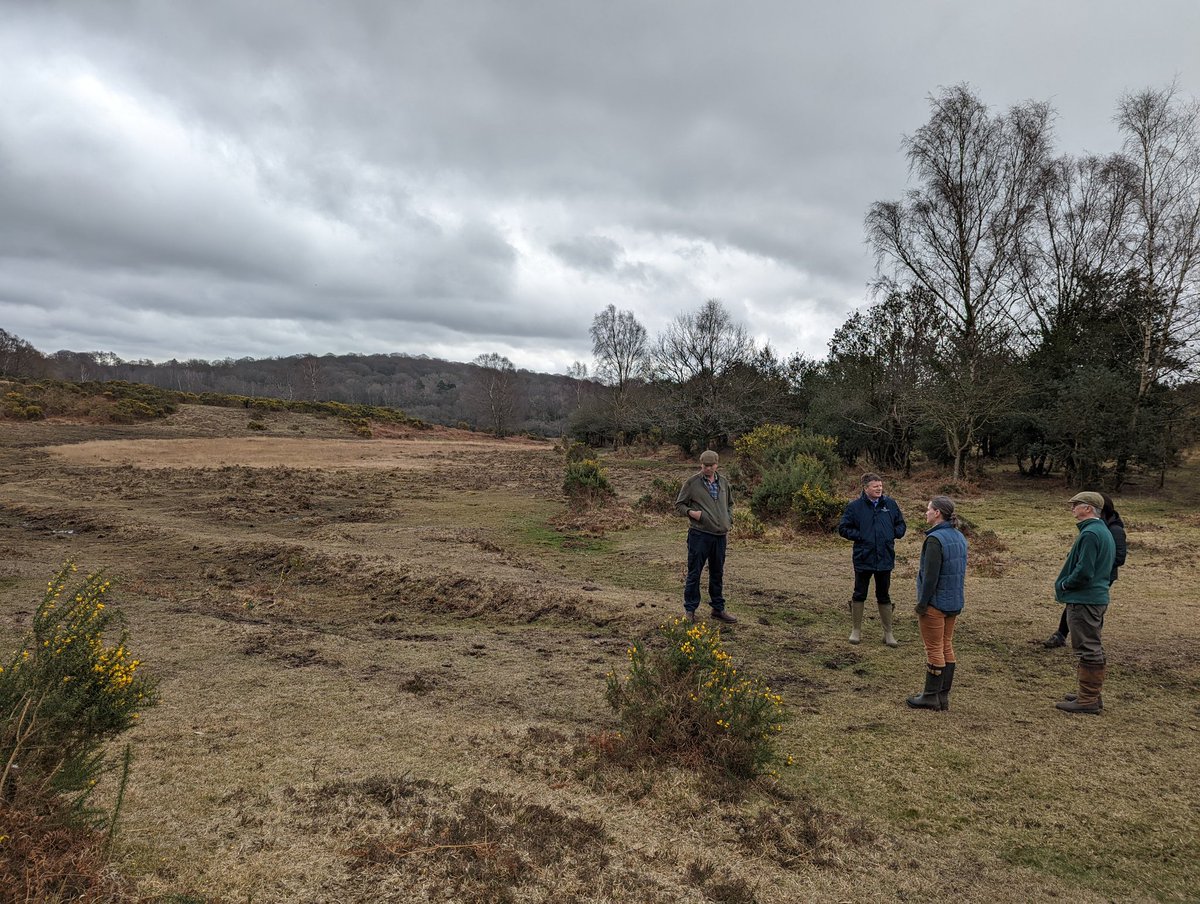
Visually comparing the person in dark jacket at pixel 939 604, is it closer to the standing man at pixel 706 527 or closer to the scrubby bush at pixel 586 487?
the standing man at pixel 706 527

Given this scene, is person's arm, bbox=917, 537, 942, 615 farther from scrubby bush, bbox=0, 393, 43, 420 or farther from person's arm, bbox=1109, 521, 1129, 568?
scrubby bush, bbox=0, 393, 43, 420

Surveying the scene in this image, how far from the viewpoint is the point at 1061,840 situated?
11.0 ft

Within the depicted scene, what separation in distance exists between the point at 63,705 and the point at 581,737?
285 centimetres

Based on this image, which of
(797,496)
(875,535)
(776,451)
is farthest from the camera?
(776,451)

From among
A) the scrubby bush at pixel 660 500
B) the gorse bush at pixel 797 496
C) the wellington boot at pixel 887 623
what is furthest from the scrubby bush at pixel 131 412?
the wellington boot at pixel 887 623

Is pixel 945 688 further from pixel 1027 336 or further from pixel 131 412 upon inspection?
pixel 131 412

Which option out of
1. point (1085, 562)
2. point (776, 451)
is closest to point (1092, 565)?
point (1085, 562)

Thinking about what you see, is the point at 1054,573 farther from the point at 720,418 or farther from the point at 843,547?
the point at 720,418

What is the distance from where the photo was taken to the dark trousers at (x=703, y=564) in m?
6.98

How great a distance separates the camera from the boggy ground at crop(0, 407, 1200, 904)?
2.98m

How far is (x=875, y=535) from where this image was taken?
625 cm

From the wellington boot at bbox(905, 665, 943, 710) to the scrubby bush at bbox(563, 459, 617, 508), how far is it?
34.7 feet

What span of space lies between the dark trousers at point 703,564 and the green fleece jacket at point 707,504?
0.11 meters

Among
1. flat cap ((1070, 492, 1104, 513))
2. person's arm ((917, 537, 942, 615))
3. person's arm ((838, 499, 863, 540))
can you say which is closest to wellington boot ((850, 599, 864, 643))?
person's arm ((838, 499, 863, 540))
